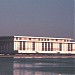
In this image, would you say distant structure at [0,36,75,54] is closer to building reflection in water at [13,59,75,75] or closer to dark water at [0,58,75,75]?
dark water at [0,58,75,75]

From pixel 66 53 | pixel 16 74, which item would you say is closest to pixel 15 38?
pixel 66 53

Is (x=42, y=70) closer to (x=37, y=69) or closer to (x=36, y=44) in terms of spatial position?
(x=37, y=69)

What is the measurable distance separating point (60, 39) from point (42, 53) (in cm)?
677

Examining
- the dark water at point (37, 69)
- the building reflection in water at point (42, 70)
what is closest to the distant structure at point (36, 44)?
the dark water at point (37, 69)

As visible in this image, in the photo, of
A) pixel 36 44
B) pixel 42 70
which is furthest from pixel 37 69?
pixel 36 44

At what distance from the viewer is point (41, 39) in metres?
105

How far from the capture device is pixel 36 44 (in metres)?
105

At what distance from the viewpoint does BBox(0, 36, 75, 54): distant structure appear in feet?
337

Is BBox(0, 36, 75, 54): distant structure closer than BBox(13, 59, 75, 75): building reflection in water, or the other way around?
BBox(13, 59, 75, 75): building reflection in water

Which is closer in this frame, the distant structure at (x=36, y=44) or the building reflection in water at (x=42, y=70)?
the building reflection in water at (x=42, y=70)

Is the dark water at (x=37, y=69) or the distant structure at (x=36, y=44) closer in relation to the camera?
the dark water at (x=37, y=69)

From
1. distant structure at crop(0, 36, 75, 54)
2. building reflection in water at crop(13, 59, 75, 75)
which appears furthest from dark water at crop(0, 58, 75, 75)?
distant structure at crop(0, 36, 75, 54)

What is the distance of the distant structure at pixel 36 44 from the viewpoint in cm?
10269

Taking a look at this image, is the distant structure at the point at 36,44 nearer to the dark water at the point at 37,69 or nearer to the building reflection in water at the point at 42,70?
the dark water at the point at 37,69
